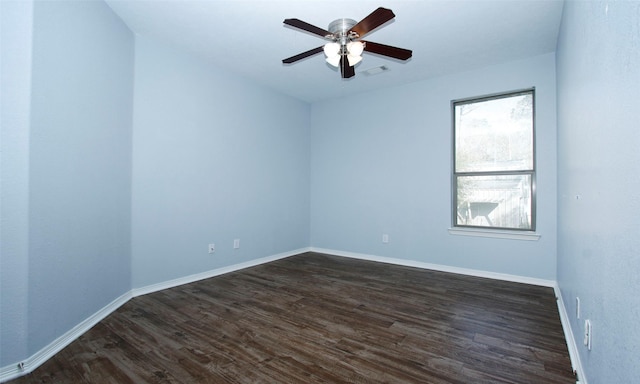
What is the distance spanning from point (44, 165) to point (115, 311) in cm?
144

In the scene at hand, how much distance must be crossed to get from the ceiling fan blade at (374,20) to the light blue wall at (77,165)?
2125 mm

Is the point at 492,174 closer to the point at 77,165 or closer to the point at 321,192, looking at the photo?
the point at 321,192

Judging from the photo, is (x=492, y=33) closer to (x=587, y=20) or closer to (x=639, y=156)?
(x=587, y=20)

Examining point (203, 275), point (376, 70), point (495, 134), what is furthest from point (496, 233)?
point (203, 275)

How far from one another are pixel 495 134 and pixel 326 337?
130 inches

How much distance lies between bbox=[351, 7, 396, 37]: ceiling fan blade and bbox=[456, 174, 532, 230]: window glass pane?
265 cm

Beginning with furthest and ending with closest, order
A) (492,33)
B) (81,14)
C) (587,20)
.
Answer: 1. (492,33)
2. (81,14)
3. (587,20)

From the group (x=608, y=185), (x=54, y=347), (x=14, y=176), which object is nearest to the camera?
(x=608, y=185)

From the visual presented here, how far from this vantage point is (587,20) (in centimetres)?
159

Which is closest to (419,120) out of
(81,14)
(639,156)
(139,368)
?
(639,156)

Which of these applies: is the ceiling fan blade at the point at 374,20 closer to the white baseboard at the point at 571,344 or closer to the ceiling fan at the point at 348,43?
the ceiling fan at the point at 348,43

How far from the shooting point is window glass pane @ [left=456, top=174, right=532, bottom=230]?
3576mm

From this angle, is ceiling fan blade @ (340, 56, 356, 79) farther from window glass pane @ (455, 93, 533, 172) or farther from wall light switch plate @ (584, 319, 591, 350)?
wall light switch plate @ (584, 319, 591, 350)

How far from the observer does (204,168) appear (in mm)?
3629
